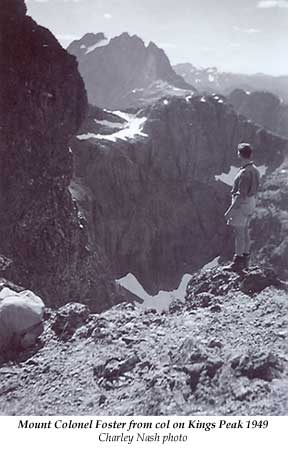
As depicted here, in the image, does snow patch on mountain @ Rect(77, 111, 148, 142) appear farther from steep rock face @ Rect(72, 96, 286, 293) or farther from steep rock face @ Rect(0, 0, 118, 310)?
steep rock face @ Rect(0, 0, 118, 310)

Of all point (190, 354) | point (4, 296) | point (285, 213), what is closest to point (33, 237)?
point (4, 296)

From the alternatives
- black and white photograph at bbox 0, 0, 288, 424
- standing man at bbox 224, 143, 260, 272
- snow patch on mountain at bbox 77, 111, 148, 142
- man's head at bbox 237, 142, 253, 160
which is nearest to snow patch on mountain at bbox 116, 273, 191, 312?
black and white photograph at bbox 0, 0, 288, 424

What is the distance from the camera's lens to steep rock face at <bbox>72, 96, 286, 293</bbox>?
251 feet

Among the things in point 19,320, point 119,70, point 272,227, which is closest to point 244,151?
point 19,320

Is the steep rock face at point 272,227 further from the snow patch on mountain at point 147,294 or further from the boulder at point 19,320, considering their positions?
the boulder at point 19,320

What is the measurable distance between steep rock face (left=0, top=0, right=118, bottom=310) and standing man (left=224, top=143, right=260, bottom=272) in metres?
20.0

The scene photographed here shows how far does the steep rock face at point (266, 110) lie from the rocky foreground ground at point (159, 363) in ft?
523

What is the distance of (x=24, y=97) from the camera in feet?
105

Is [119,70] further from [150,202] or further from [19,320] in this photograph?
[19,320]

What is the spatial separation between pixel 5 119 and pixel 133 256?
52078 mm

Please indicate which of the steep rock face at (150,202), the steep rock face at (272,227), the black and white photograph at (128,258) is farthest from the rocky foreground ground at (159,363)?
the steep rock face at (272,227)

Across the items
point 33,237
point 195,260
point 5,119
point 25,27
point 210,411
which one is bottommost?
point 195,260

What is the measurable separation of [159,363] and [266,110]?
16564 cm
